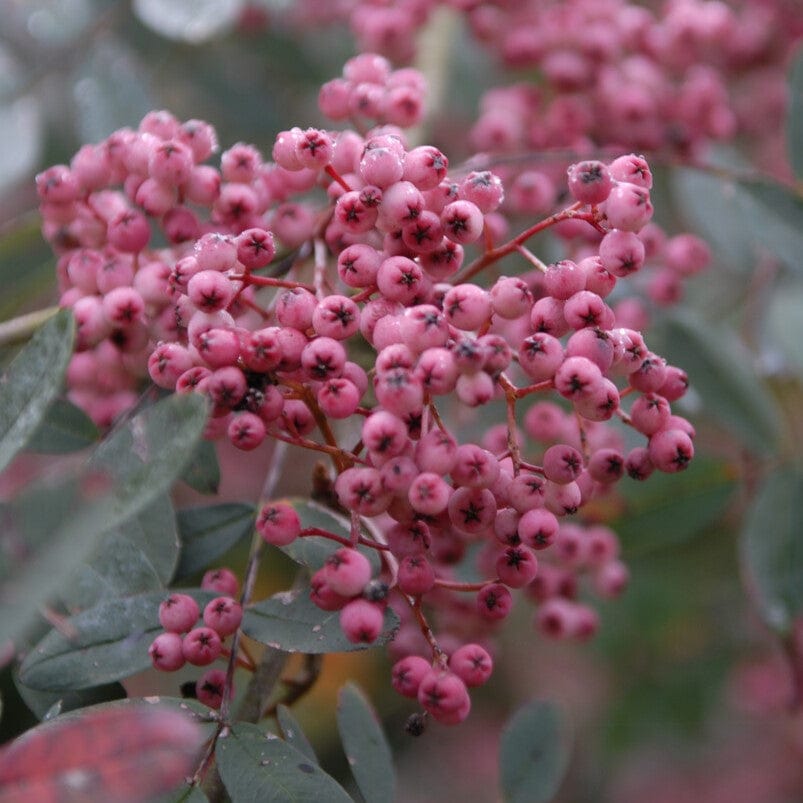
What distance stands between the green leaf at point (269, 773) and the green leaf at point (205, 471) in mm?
270

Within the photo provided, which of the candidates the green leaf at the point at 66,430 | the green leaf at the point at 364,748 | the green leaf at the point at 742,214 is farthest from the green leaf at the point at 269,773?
the green leaf at the point at 742,214

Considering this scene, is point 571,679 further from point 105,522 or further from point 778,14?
point 105,522

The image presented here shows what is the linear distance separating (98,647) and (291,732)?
19 centimetres

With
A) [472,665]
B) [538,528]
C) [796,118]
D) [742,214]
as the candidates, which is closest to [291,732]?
[472,665]

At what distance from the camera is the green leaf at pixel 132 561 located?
2.93 ft

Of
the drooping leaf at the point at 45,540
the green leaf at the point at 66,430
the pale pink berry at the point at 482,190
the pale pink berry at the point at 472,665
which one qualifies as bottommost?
the pale pink berry at the point at 472,665

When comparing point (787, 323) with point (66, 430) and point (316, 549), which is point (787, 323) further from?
point (66, 430)

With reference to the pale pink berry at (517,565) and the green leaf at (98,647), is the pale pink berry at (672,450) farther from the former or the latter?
the green leaf at (98,647)

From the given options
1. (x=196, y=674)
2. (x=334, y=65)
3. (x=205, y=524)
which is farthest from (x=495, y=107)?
(x=196, y=674)

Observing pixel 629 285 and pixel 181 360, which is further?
pixel 629 285

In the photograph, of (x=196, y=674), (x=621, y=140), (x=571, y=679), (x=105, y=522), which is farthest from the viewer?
(x=571, y=679)

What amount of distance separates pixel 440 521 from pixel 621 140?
97cm

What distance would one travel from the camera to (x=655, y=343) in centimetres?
138

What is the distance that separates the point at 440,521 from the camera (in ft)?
Result: 2.71
